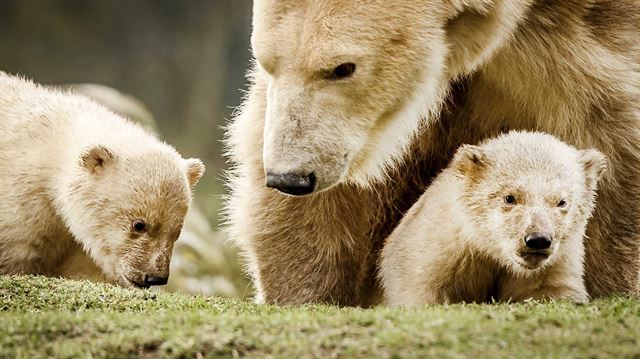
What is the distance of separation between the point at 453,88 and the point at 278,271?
57.2 inches

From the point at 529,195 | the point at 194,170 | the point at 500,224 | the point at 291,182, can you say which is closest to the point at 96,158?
the point at 194,170

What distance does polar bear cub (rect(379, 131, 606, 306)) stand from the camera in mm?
4848

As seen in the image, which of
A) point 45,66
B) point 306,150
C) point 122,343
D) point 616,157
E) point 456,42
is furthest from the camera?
point 45,66

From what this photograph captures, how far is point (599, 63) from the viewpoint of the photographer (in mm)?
5316

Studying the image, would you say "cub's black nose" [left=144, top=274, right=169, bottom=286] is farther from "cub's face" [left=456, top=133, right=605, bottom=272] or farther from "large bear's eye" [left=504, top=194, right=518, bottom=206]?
"large bear's eye" [left=504, top=194, right=518, bottom=206]

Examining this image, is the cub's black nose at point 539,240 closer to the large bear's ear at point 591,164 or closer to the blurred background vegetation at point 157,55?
the large bear's ear at point 591,164

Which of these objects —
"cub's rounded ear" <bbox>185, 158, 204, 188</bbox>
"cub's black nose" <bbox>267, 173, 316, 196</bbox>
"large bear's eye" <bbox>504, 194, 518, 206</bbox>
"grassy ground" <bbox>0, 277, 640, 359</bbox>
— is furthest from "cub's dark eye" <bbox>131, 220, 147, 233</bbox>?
"large bear's eye" <bbox>504, 194, 518, 206</bbox>

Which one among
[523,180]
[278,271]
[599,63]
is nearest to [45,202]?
[278,271]

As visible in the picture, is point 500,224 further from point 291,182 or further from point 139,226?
point 139,226

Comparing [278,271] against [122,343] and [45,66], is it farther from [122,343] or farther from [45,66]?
[45,66]

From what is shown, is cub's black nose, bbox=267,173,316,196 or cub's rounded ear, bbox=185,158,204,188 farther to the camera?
cub's rounded ear, bbox=185,158,204,188

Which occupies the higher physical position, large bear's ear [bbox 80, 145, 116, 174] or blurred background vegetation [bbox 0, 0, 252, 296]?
large bear's ear [bbox 80, 145, 116, 174]

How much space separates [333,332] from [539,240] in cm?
121

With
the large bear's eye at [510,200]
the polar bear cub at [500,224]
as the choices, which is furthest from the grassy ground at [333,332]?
the large bear's eye at [510,200]
